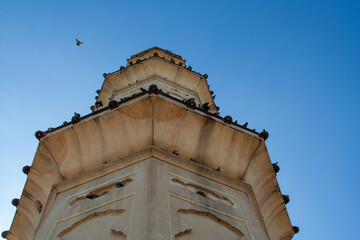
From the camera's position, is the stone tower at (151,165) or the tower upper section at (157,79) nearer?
the stone tower at (151,165)

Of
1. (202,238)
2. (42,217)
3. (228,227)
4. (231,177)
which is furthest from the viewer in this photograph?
(231,177)

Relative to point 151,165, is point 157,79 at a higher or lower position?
higher

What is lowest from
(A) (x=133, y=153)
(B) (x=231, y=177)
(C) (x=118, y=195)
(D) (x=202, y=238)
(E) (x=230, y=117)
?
(D) (x=202, y=238)

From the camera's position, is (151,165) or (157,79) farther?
(157,79)

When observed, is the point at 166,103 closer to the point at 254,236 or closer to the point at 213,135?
the point at 213,135

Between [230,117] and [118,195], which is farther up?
[230,117]

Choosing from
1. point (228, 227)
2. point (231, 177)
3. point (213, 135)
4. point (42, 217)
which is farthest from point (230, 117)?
point (42, 217)

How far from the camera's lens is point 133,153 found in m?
9.98

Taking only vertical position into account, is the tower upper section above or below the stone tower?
above

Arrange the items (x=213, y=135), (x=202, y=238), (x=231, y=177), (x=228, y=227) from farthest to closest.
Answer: (x=213, y=135)
(x=231, y=177)
(x=228, y=227)
(x=202, y=238)

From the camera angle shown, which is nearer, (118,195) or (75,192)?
(118,195)

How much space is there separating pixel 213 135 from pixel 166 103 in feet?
4.77

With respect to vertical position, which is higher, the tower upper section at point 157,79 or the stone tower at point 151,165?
the tower upper section at point 157,79

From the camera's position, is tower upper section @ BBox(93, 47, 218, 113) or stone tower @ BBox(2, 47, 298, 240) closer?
stone tower @ BBox(2, 47, 298, 240)
